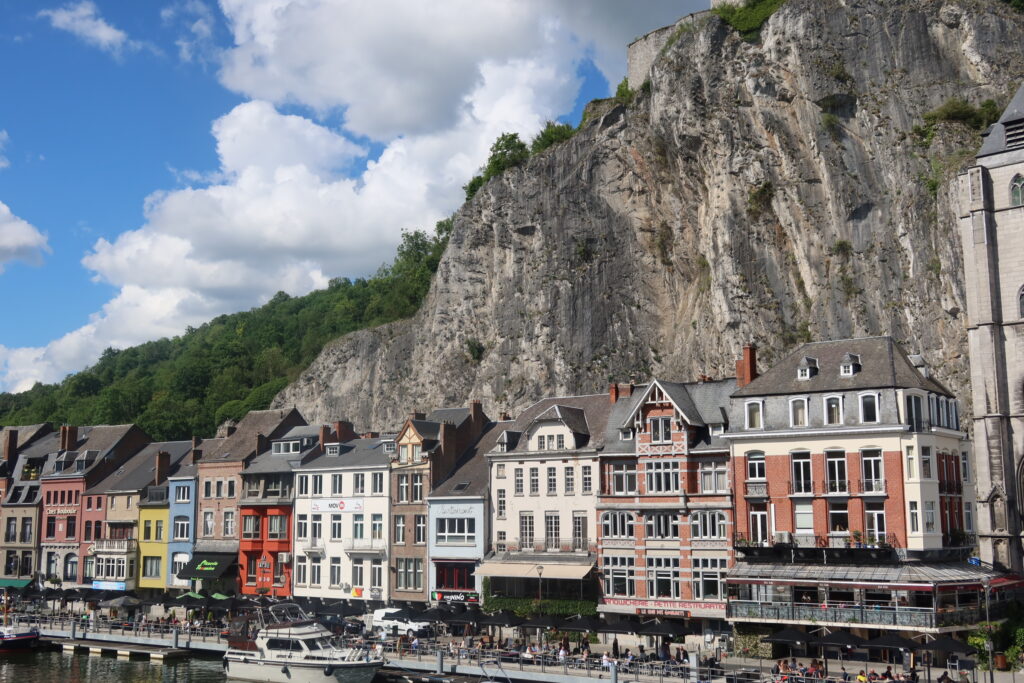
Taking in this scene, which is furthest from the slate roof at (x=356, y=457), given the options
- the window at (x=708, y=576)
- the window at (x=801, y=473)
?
the window at (x=801, y=473)

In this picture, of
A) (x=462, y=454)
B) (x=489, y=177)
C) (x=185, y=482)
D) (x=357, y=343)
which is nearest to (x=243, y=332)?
(x=357, y=343)

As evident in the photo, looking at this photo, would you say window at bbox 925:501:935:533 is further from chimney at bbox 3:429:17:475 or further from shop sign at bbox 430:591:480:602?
chimney at bbox 3:429:17:475

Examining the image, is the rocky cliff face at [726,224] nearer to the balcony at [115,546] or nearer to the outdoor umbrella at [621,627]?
the outdoor umbrella at [621,627]

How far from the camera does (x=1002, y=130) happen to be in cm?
5816

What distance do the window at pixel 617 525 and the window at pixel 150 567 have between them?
33.2 metres

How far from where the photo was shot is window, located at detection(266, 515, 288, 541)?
61.8 m

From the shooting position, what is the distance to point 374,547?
5728 cm

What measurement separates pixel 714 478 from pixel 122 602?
1354 inches

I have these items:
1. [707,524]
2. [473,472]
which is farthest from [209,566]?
[707,524]

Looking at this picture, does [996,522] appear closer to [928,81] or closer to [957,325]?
[957,325]

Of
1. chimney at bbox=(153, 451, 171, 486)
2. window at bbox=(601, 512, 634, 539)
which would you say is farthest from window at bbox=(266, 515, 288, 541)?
window at bbox=(601, 512, 634, 539)

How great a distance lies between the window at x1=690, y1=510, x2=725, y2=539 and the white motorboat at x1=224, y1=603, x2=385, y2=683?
49.8 ft

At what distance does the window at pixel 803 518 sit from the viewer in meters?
43.7

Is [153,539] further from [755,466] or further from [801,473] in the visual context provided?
[801,473]
